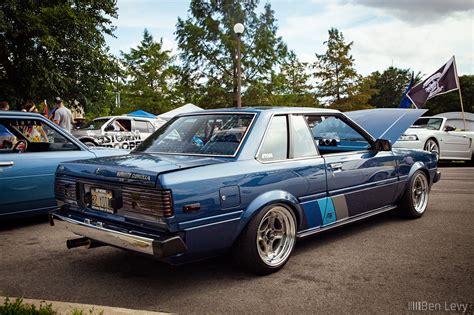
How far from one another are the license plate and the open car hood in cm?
352

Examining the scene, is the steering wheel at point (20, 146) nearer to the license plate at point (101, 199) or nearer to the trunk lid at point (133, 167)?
the trunk lid at point (133, 167)

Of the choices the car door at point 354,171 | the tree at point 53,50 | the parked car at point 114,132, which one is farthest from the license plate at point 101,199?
the tree at point 53,50

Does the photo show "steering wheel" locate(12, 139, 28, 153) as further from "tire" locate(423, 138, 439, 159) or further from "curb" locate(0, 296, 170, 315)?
"tire" locate(423, 138, 439, 159)

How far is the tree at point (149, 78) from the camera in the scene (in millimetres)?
33219

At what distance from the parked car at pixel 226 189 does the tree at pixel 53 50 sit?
14700 mm

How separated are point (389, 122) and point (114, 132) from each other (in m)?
11.7

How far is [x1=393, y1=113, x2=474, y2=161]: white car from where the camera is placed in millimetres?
11344

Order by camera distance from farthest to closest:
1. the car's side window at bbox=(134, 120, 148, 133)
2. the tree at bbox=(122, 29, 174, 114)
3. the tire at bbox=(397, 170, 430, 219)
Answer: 1. the tree at bbox=(122, 29, 174, 114)
2. the car's side window at bbox=(134, 120, 148, 133)
3. the tire at bbox=(397, 170, 430, 219)

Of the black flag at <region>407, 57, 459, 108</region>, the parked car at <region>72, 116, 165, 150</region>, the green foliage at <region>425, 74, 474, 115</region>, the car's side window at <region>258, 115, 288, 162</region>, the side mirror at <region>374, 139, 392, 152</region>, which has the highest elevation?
the green foliage at <region>425, 74, 474, 115</region>

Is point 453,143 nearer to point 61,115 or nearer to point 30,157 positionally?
point 61,115

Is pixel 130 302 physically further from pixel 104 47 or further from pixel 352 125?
pixel 104 47

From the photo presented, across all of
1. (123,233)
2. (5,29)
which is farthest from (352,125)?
(5,29)

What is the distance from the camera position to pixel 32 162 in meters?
4.92

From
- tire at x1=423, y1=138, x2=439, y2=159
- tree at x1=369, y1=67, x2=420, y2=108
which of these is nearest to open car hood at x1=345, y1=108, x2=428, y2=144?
tire at x1=423, y1=138, x2=439, y2=159
